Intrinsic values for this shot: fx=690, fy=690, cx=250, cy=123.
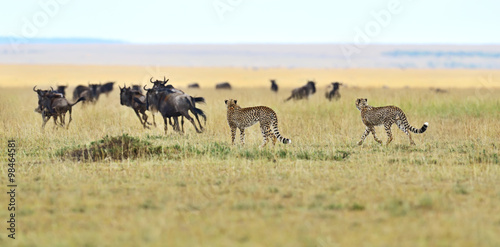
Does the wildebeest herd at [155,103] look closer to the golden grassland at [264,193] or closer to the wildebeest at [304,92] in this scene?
the golden grassland at [264,193]

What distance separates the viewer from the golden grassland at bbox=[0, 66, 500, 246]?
655 centimetres

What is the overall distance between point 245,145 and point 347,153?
86.8 inches

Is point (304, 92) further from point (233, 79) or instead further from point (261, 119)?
point (233, 79)

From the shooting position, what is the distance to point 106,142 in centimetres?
1247

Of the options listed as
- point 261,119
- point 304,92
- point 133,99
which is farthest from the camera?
point 304,92

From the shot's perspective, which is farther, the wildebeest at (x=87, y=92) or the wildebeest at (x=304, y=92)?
the wildebeest at (x=304, y=92)

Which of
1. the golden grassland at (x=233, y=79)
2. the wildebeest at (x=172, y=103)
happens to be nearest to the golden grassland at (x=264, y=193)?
the wildebeest at (x=172, y=103)

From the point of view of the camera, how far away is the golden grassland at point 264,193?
21.5ft

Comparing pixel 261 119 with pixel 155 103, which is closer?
pixel 261 119

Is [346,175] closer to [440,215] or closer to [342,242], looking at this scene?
[440,215]

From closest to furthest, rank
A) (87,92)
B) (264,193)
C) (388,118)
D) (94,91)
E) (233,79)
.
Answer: (264,193) < (388,118) < (87,92) < (94,91) < (233,79)

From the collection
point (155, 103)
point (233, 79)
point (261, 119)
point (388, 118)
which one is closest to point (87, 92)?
point (155, 103)

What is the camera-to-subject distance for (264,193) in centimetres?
852

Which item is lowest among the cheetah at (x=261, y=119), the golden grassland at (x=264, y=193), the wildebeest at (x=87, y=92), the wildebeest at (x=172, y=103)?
the golden grassland at (x=264, y=193)
